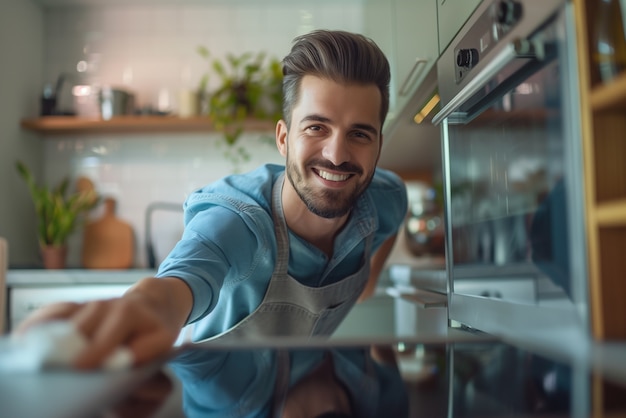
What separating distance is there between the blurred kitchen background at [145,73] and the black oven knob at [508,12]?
74.0 inches

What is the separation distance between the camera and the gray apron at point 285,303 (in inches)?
39.8

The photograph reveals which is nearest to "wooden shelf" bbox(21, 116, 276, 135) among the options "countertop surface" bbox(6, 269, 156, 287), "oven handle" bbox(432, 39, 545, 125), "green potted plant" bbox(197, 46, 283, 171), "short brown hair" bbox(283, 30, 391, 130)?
"green potted plant" bbox(197, 46, 283, 171)

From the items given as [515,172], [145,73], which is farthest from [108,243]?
[515,172]

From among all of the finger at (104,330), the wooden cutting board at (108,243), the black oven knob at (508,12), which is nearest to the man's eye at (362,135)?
the black oven knob at (508,12)

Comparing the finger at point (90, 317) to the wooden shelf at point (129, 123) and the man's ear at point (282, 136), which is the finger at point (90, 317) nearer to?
the man's ear at point (282, 136)

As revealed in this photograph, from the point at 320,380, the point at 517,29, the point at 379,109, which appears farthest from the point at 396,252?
the point at 320,380

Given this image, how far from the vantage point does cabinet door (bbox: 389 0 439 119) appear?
1.10 metres

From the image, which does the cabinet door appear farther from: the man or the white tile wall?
the white tile wall

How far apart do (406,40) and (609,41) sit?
2.97ft

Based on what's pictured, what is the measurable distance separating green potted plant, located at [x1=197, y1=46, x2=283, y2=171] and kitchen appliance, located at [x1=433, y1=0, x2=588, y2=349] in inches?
57.5

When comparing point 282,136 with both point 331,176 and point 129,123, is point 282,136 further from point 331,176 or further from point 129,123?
point 129,123

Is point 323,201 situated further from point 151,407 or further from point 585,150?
point 151,407

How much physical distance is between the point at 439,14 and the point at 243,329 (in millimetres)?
644

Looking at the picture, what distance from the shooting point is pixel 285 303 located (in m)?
1.04
